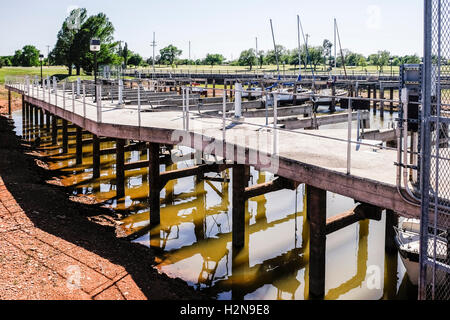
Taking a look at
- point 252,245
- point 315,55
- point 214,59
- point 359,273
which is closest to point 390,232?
point 359,273

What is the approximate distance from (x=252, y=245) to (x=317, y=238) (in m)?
3.91

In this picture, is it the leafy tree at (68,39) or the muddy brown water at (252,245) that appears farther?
the leafy tree at (68,39)

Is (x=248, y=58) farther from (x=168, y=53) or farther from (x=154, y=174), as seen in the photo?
(x=154, y=174)

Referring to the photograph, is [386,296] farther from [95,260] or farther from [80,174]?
[80,174]

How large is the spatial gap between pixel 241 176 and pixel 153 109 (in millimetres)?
5944

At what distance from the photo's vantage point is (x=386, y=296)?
31.5ft

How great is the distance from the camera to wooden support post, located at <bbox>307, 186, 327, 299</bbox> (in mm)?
8078

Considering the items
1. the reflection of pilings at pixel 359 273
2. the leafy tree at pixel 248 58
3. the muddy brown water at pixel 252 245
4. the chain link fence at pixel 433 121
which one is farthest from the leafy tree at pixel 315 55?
the chain link fence at pixel 433 121

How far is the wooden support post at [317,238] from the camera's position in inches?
318

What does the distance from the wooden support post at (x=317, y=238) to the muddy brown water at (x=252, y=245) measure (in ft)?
2.27

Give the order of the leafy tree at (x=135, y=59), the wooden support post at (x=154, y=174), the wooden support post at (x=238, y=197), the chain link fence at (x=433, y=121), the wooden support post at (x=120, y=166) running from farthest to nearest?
the leafy tree at (x=135, y=59) < the wooden support post at (x=120, y=166) < the wooden support post at (x=154, y=174) < the wooden support post at (x=238, y=197) < the chain link fence at (x=433, y=121)

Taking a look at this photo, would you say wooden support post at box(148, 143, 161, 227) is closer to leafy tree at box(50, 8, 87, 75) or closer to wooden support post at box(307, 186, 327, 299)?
wooden support post at box(307, 186, 327, 299)

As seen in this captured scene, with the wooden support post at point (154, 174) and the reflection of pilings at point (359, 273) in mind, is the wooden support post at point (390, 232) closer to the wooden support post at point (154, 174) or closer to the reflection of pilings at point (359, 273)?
the reflection of pilings at point (359, 273)
